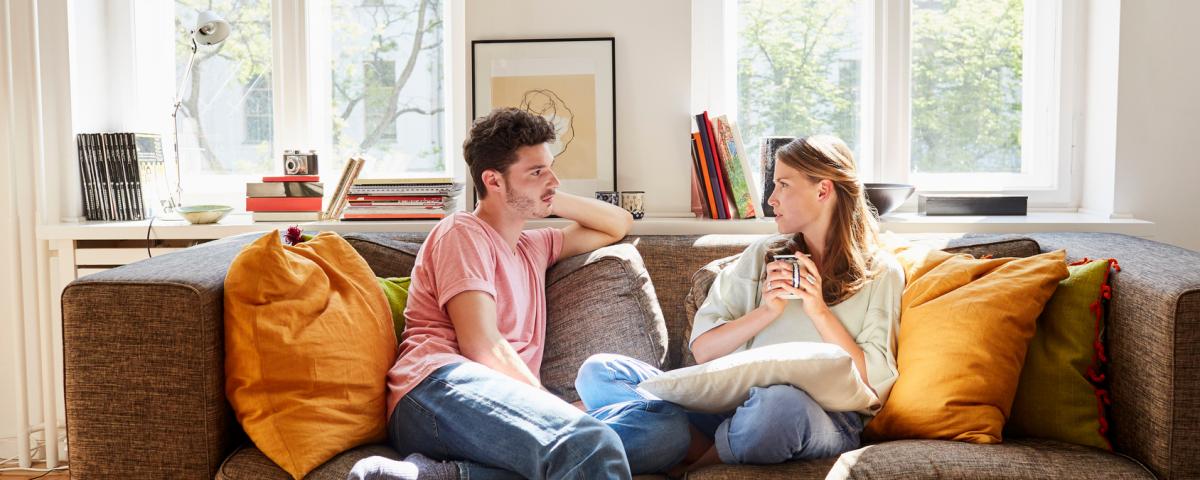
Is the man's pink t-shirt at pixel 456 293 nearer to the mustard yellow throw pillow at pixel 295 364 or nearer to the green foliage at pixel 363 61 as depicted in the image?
the mustard yellow throw pillow at pixel 295 364

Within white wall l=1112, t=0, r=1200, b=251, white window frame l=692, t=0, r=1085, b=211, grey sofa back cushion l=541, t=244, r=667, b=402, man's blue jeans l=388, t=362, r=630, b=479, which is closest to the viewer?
man's blue jeans l=388, t=362, r=630, b=479

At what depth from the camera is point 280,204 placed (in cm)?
297

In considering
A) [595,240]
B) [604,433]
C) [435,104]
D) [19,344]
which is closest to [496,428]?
[604,433]

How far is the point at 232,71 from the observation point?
3266 mm

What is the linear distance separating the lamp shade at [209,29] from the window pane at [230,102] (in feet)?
0.89

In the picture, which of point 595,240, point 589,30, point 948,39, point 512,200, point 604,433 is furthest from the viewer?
point 948,39

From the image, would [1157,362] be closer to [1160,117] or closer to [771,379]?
[771,379]

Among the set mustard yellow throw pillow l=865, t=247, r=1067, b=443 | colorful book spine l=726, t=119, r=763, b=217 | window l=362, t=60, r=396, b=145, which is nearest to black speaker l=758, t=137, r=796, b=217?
colorful book spine l=726, t=119, r=763, b=217

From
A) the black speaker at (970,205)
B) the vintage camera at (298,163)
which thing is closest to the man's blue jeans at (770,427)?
the black speaker at (970,205)

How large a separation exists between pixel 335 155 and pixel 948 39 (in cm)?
212

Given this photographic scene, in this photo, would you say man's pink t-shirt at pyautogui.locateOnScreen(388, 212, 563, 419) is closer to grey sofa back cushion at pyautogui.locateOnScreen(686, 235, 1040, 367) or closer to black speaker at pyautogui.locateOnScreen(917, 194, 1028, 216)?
grey sofa back cushion at pyautogui.locateOnScreen(686, 235, 1040, 367)

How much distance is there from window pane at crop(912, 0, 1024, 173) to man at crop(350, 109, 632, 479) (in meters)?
1.25

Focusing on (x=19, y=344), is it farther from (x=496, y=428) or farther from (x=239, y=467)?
(x=496, y=428)

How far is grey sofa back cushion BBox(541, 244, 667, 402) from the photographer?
7.43ft
